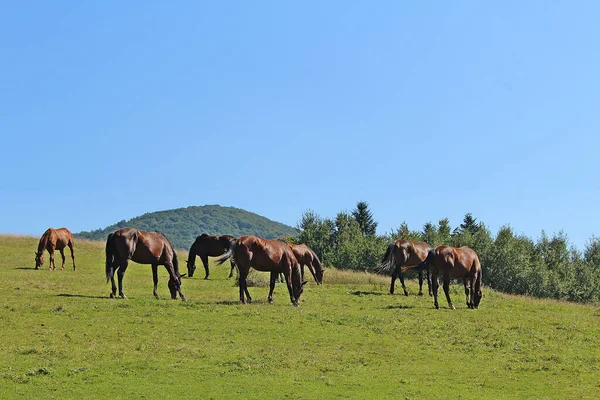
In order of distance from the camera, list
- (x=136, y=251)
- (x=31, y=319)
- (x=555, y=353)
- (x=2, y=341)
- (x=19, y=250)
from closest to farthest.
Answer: (x=2, y=341)
(x=555, y=353)
(x=31, y=319)
(x=136, y=251)
(x=19, y=250)

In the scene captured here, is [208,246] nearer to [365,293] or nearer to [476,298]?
[365,293]

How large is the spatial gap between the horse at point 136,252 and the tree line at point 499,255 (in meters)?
38.6

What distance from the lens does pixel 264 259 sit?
23.2 metres

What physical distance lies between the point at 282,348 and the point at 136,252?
29.7 feet

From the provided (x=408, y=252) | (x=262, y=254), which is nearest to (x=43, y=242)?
(x=262, y=254)

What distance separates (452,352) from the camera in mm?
16672

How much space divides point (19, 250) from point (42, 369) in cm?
3330

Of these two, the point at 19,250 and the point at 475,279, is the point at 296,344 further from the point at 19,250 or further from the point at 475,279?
the point at 19,250

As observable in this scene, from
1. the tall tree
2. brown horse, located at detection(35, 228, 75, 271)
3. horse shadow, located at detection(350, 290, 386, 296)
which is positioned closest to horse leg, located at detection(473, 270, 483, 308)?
horse shadow, located at detection(350, 290, 386, 296)

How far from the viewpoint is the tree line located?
210ft

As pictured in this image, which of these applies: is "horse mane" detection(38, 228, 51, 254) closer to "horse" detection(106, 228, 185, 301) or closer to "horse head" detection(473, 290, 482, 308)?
"horse" detection(106, 228, 185, 301)

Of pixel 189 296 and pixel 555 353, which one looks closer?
pixel 555 353

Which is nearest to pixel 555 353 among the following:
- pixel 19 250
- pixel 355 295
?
pixel 355 295

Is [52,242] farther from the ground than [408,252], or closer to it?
farther from the ground
